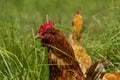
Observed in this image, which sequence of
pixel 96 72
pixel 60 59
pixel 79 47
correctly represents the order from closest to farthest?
pixel 96 72, pixel 60 59, pixel 79 47

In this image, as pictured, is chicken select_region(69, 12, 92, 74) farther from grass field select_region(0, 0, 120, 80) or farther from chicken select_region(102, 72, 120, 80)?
chicken select_region(102, 72, 120, 80)

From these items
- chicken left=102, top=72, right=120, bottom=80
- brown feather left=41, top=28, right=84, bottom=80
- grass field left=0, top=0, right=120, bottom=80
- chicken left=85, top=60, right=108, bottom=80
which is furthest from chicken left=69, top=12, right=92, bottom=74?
chicken left=85, top=60, right=108, bottom=80


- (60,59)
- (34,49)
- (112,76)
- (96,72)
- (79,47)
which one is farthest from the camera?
(79,47)

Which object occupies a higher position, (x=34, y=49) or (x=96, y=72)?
(x=34, y=49)

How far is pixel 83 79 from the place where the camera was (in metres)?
5.54

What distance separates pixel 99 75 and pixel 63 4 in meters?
7.90

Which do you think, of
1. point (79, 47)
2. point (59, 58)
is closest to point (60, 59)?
point (59, 58)

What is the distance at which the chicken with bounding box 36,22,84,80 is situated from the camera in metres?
5.56

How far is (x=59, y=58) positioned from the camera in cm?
562

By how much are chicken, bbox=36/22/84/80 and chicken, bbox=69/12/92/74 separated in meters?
0.63

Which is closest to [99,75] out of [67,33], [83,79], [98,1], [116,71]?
[83,79]

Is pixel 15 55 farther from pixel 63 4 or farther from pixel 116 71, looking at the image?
pixel 63 4

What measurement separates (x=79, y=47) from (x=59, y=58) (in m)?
1.05

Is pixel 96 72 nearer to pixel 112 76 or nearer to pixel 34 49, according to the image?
pixel 112 76
